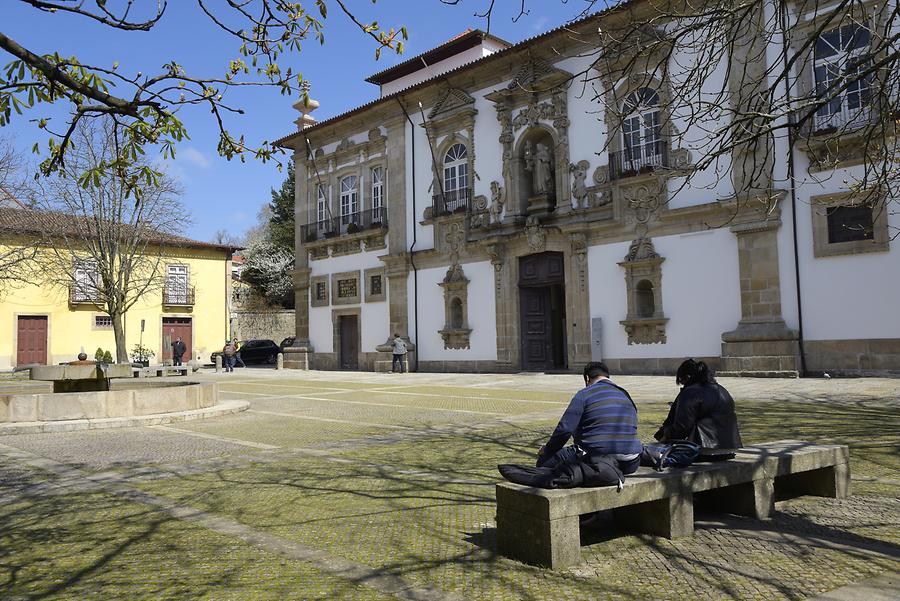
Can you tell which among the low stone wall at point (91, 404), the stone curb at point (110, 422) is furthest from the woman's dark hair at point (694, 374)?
the low stone wall at point (91, 404)

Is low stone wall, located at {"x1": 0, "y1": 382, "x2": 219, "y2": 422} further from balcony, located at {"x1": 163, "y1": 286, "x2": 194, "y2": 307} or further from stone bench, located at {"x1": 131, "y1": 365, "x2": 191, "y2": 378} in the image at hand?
balcony, located at {"x1": 163, "y1": 286, "x2": 194, "y2": 307}

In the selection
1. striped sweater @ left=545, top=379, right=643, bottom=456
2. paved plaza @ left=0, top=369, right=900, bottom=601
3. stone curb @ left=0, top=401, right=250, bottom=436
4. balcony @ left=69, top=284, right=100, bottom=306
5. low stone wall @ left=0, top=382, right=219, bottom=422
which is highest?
balcony @ left=69, top=284, right=100, bottom=306

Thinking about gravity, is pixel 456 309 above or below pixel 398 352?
above

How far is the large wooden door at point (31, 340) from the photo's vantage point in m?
38.4

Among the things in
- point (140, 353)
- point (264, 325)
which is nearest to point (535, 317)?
point (140, 353)

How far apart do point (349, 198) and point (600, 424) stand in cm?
2870

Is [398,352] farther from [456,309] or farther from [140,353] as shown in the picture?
[140,353]

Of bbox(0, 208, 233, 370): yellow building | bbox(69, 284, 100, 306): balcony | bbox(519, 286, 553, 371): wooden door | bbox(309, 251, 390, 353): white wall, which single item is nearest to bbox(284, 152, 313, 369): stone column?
bbox(309, 251, 390, 353): white wall

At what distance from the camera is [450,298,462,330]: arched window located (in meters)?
27.1

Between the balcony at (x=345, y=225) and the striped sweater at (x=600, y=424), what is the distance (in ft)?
83.8

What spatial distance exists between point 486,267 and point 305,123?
14.7 metres

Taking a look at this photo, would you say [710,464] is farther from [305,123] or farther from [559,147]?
[305,123]

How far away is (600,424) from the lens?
463 cm

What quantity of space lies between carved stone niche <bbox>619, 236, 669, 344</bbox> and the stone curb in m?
12.7
